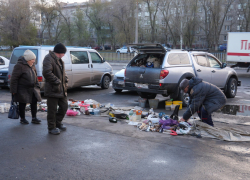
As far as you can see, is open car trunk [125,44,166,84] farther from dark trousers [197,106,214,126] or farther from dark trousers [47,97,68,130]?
dark trousers [47,97,68,130]

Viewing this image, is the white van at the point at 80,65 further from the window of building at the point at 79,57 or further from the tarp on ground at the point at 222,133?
the tarp on ground at the point at 222,133

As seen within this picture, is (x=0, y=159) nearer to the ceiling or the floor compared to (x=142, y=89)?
nearer to the floor

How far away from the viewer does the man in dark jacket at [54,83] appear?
544cm

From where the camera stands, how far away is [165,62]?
8.91 meters

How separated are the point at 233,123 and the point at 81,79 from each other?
676cm

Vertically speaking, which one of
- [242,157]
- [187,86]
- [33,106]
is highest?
[187,86]

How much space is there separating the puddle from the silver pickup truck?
1.28 metres

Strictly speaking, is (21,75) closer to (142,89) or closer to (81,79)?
(142,89)

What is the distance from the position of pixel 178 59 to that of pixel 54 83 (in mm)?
5041

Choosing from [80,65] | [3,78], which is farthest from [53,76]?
[3,78]

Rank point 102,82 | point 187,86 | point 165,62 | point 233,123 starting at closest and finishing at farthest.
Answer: point 187,86 → point 233,123 → point 165,62 → point 102,82

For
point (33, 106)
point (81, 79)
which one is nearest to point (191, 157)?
point (33, 106)

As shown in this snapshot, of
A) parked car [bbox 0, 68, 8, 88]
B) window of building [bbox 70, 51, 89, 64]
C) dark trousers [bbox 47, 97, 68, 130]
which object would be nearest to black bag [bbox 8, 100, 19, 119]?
dark trousers [bbox 47, 97, 68, 130]

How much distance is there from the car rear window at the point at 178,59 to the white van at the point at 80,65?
432cm
